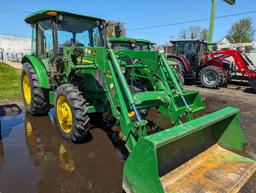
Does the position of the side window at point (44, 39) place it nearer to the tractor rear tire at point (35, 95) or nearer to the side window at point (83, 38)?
the tractor rear tire at point (35, 95)

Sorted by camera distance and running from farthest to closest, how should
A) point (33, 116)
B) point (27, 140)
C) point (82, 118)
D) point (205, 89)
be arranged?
point (205, 89)
point (33, 116)
point (27, 140)
point (82, 118)

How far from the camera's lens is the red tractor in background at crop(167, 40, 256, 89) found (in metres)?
10.4

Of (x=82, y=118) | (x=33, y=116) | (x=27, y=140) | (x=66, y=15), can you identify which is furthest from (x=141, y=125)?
(x=33, y=116)

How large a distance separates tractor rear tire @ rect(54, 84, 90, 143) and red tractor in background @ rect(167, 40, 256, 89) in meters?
8.13

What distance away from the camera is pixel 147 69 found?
15.5 ft

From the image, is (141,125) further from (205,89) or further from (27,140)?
(205,89)

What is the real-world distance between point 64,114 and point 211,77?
8644 mm

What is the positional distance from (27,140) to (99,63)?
6.66 ft

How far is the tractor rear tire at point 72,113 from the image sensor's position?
12.2ft

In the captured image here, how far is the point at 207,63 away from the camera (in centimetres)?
1137

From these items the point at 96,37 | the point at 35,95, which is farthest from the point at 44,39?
the point at 35,95

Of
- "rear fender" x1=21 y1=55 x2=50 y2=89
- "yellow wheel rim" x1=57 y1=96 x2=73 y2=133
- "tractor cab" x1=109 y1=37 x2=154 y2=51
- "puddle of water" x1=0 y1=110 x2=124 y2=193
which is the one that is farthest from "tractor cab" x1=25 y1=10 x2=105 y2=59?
"tractor cab" x1=109 y1=37 x2=154 y2=51

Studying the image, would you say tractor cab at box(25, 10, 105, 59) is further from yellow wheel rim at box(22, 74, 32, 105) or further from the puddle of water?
the puddle of water

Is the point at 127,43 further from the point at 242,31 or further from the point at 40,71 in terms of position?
the point at 242,31
